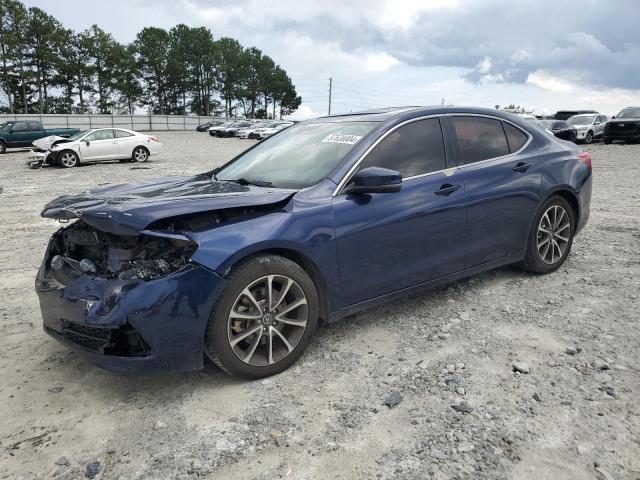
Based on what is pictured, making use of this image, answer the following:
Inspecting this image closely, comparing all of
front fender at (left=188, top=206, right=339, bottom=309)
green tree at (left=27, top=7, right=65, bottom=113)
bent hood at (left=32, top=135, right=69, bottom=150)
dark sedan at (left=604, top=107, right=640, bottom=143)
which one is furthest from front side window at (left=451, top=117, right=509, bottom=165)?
green tree at (left=27, top=7, right=65, bottom=113)

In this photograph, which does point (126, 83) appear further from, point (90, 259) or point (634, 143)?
point (90, 259)

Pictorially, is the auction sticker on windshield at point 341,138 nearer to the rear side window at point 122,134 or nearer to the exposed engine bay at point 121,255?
the exposed engine bay at point 121,255

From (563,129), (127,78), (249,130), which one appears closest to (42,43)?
(127,78)

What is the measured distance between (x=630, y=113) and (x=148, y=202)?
26916 millimetres

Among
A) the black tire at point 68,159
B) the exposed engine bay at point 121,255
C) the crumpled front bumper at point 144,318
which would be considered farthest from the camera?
the black tire at point 68,159

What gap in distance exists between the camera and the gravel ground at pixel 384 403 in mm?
2414

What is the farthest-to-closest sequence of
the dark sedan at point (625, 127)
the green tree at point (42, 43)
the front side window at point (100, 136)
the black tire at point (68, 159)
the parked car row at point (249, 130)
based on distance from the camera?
the green tree at point (42, 43) < the parked car row at point (249, 130) < the dark sedan at point (625, 127) < the front side window at point (100, 136) < the black tire at point (68, 159)

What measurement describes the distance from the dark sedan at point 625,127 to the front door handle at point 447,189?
23.7 m

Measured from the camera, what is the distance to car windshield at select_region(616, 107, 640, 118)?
2405 cm

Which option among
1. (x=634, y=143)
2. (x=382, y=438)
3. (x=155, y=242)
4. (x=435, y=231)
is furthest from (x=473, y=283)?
(x=634, y=143)

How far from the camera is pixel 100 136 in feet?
61.2

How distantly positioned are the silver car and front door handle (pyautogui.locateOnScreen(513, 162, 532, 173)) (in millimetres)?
24408

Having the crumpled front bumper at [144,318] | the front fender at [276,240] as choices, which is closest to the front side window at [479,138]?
the front fender at [276,240]

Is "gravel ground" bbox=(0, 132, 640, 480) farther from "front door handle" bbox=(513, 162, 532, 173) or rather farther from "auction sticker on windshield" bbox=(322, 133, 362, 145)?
"auction sticker on windshield" bbox=(322, 133, 362, 145)
